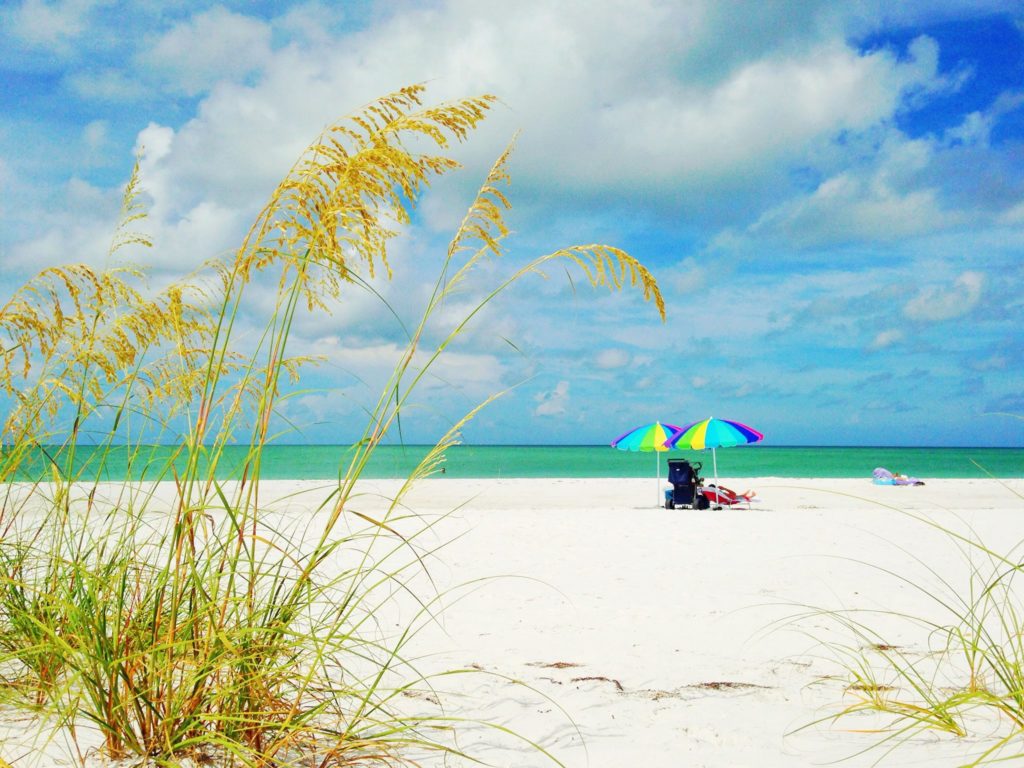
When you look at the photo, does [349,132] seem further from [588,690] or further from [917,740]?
[917,740]

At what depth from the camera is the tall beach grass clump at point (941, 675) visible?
233 centimetres

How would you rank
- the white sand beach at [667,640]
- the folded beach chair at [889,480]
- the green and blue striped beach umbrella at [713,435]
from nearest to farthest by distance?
the white sand beach at [667,640] < the green and blue striped beach umbrella at [713,435] < the folded beach chair at [889,480]

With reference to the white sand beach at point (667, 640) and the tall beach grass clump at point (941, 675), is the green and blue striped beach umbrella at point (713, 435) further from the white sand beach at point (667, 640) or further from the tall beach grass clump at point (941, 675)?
the tall beach grass clump at point (941, 675)

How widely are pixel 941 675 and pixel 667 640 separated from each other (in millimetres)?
1317

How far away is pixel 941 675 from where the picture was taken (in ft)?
11.2

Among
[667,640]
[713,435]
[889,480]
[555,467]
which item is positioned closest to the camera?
[667,640]

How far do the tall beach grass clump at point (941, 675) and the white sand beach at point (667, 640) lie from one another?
4cm

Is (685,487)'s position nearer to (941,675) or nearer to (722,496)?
(722,496)

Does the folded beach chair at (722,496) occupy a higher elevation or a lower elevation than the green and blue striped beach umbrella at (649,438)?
lower

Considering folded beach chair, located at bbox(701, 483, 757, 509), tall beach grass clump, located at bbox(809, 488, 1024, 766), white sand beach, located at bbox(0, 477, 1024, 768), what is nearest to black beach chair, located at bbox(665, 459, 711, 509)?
folded beach chair, located at bbox(701, 483, 757, 509)

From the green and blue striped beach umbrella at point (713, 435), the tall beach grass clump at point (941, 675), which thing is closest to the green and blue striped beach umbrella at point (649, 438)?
the green and blue striped beach umbrella at point (713, 435)

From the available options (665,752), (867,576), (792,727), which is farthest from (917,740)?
(867,576)

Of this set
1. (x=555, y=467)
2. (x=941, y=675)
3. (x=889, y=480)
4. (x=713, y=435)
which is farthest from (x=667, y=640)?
(x=555, y=467)

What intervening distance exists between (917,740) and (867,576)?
373 centimetres
